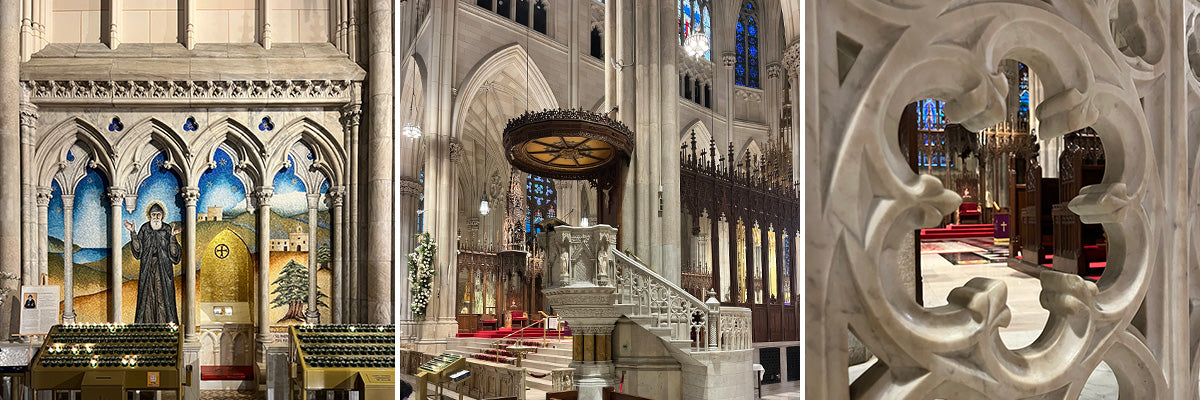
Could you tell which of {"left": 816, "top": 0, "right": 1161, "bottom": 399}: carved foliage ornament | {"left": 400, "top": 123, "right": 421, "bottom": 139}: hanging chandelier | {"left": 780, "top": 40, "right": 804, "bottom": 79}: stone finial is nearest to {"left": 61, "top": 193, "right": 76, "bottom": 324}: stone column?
{"left": 400, "top": 123, "right": 421, "bottom": 139}: hanging chandelier

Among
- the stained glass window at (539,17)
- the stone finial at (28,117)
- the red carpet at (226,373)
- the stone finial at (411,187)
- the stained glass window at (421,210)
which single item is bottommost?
the red carpet at (226,373)

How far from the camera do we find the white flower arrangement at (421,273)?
8.32 feet

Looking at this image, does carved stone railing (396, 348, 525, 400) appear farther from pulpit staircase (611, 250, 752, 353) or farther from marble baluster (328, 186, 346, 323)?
marble baluster (328, 186, 346, 323)

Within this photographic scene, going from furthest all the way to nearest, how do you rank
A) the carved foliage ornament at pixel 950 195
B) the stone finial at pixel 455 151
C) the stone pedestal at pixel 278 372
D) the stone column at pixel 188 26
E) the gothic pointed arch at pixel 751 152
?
the stone column at pixel 188 26 < the stone pedestal at pixel 278 372 < the stone finial at pixel 455 151 < the gothic pointed arch at pixel 751 152 < the carved foliage ornament at pixel 950 195

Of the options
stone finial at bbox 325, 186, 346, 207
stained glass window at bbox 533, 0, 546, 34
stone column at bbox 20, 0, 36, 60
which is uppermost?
stone column at bbox 20, 0, 36, 60

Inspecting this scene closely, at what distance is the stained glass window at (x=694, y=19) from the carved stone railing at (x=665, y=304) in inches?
31.7

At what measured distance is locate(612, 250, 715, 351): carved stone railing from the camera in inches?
99.8

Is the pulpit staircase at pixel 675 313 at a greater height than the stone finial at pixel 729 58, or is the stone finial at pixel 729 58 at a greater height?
the stone finial at pixel 729 58

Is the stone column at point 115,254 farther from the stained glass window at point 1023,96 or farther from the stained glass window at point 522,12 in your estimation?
the stained glass window at point 1023,96

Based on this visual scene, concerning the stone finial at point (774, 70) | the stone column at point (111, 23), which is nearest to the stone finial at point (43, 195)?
the stone column at point (111, 23)

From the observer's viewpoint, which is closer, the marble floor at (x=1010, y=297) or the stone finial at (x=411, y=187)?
the stone finial at (x=411, y=187)

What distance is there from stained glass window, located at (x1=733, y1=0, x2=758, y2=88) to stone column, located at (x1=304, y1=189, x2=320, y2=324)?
397 inches

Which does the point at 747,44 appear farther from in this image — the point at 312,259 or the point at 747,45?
the point at 312,259

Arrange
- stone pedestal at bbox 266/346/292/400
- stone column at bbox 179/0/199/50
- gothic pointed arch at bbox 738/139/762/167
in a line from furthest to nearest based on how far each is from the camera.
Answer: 1. stone column at bbox 179/0/199/50
2. stone pedestal at bbox 266/346/292/400
3. gothic pointed arch at bbox 738/139/762/167
